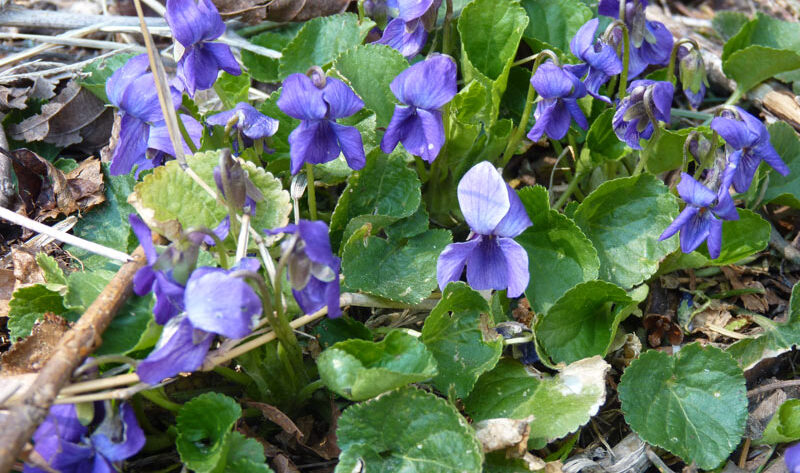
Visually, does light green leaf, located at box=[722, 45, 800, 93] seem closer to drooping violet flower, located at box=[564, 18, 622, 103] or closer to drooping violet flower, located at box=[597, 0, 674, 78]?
drooping violet flower, located at box=[597, 0, 674, 78]

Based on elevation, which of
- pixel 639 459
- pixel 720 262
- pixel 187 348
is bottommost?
pixel 639 459

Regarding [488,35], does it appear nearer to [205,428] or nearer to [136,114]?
[136,114]

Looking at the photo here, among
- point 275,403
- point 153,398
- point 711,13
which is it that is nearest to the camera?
point 153,398

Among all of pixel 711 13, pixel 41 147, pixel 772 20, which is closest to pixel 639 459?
pixel 772 20

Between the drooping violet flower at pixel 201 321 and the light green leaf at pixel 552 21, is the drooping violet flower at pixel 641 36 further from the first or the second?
the drooping violet flower at pixel 201 321

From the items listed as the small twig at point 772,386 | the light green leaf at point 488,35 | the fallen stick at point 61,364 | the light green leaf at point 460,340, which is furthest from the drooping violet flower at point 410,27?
the small twig at point 772,386

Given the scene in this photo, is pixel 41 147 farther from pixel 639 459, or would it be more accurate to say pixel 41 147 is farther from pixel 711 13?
pixel 711 13

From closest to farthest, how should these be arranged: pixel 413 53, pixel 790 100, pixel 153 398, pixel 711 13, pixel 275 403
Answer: pixel 153 398, pixel 275 403, pixel 413 53, pixel 790 100, pixel 711 13
